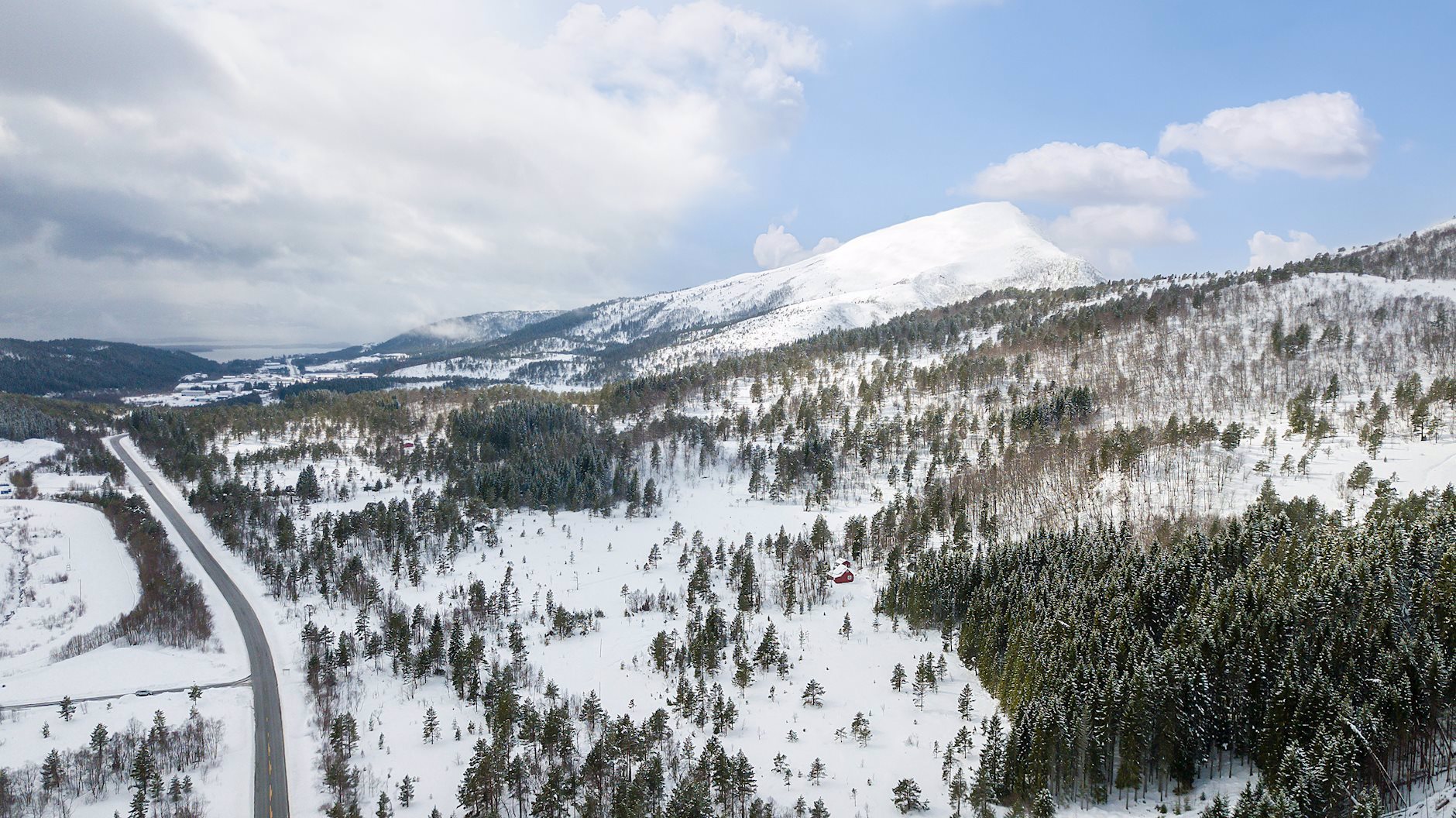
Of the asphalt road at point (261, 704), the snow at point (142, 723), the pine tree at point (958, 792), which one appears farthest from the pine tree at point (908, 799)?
the snow at point (142, 723)

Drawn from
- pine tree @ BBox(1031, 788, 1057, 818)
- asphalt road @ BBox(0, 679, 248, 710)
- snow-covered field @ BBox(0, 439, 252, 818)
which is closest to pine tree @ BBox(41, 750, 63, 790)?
snow-covered field @ BBox(0, 439, 252, 818)

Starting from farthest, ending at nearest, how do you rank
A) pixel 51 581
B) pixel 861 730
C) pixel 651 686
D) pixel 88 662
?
pixel 51 581 → pixel 88 662 → pixel 651 686 → pixel 861 730

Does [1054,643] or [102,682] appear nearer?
[1054,643]

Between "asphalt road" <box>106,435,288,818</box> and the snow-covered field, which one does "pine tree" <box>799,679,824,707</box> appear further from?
the snow-covered field

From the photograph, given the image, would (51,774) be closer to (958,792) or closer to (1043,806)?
(958,792)

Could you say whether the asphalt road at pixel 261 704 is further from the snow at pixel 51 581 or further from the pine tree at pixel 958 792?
the pine tree at pixel 958 792

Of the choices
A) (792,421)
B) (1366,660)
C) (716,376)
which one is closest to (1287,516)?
(1366,660)

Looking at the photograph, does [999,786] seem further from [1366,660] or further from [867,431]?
[867,431]

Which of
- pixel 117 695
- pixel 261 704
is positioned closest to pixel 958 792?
pixel 261 704
